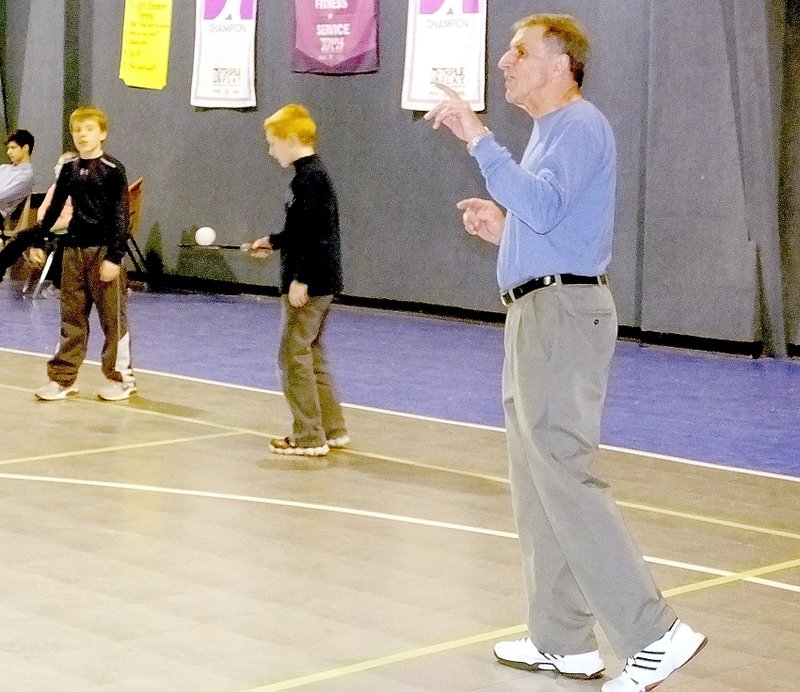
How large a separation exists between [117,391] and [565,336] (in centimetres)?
527

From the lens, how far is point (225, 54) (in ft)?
50.0

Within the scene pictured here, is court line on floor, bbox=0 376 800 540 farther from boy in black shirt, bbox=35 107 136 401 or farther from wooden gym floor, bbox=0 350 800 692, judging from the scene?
boy in black shirt, bbox=35 107 136 401

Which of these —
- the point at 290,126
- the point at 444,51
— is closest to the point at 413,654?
the point at 290,126

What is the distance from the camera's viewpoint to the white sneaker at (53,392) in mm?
8805

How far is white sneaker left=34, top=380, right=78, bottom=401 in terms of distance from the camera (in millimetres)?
8805

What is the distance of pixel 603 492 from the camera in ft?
13.6

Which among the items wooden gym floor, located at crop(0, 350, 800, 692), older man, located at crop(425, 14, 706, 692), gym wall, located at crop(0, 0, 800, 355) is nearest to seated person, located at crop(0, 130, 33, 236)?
gym wall, located at crop(0, 0, 800, 355)

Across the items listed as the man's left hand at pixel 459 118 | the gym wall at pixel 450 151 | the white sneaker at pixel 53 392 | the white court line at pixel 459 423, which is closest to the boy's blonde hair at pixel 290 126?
the white court line at pixel 459 423

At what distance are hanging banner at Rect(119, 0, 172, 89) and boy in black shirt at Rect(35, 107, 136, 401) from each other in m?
7.37

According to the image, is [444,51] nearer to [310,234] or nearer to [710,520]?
[310,234]

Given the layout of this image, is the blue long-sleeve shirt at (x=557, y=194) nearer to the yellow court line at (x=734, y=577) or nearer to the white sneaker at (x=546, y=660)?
the white sneaker at (x=546, y=660)

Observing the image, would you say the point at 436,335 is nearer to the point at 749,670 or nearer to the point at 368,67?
the point at 368,67

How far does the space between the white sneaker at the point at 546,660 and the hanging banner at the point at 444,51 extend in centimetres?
921

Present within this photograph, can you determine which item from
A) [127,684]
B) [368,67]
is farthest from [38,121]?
[127,684]
